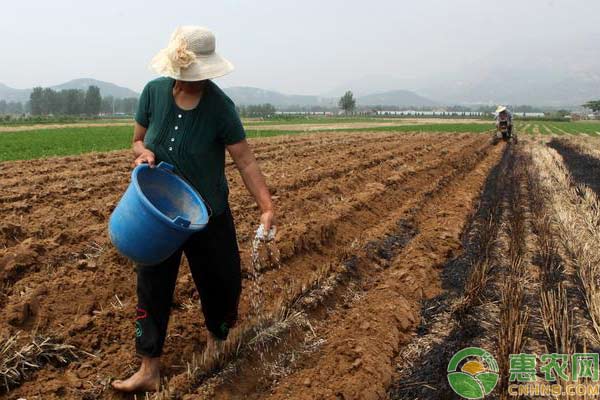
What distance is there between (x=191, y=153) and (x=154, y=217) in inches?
18.4

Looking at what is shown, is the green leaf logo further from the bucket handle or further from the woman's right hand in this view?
the woman's right hand

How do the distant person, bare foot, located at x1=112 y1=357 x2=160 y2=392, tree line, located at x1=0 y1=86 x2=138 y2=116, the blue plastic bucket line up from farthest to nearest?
tree line, located at x1=0 y1=86 x2=138 y2=116
the distant person
bare foot, located at x1=112 y1=357 x2=160 y2=392
the blue plastic bucket

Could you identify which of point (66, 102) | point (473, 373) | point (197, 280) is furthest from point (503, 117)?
point (66, 102)

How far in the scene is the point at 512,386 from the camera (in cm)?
274

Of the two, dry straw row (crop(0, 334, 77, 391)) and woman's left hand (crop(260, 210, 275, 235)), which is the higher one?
woman's left hand (crop(260, 210, 275, 235))

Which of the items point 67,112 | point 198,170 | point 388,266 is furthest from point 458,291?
point 67,112

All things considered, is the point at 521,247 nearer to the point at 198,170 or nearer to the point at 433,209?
the point at 433,209

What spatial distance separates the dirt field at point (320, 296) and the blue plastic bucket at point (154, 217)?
815 millimetres

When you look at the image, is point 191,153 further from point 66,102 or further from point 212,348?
point 66,102

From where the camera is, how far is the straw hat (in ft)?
8.11

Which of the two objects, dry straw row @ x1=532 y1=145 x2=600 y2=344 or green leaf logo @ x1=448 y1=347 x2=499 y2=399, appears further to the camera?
dry straw row @ x1=532 y1=145 x2=600 y2=344

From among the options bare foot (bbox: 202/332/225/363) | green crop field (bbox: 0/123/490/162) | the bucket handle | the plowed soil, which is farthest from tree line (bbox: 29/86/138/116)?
the bucket handle

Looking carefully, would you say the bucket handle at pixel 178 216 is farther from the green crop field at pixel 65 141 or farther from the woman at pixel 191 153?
the green crop field at pixel 65 141

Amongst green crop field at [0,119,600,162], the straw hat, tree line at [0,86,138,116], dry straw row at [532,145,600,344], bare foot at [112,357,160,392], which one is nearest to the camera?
the straw hat
